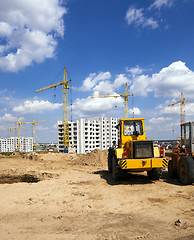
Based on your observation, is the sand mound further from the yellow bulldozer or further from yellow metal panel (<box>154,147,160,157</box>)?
yellow metal panel (<box>154,147,160,157</box>)

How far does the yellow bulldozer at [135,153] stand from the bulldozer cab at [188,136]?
5.14 ft

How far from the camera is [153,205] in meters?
6.38

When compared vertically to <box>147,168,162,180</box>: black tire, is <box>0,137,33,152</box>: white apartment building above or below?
below

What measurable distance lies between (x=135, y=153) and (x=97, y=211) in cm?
400

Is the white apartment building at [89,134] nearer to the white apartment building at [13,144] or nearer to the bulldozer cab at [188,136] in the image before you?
the bulldozer cab at [188,136]

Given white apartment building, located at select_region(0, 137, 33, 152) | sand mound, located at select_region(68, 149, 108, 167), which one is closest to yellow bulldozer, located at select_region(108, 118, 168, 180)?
sand mound, located at select_region(68, 149, 108, 167)

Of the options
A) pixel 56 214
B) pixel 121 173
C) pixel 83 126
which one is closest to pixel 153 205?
pixel 56 214

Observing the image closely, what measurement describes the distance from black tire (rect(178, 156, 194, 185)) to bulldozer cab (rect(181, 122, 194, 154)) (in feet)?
2.85

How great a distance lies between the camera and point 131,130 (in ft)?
34.8

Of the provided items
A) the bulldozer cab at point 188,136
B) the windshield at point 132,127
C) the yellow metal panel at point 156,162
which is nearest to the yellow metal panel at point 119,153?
the windshield at point 132,127

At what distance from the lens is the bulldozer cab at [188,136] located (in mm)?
9844

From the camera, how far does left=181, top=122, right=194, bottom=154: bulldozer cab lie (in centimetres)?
984

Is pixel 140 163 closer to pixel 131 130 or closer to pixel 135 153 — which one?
pixel 135 153

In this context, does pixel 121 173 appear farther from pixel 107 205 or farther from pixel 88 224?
pixel 88 224
